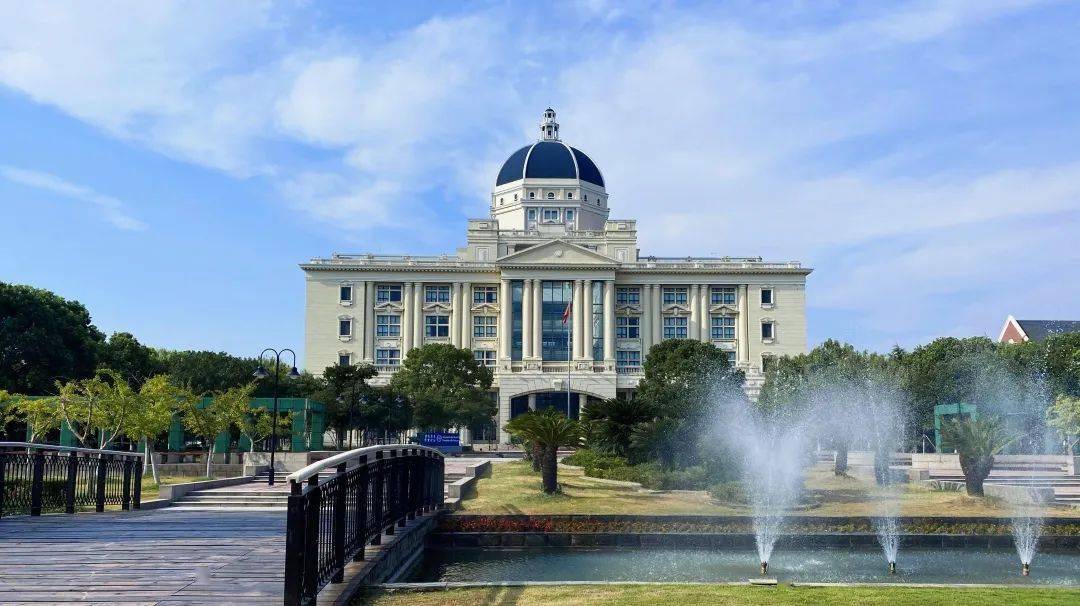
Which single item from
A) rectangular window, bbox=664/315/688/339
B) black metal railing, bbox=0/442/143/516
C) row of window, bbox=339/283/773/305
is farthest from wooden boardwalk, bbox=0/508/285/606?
rectangular window, bbox=664/315/688/339

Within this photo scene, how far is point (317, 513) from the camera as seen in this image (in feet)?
30.7

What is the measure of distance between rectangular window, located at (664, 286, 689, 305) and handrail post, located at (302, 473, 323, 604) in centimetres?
7903

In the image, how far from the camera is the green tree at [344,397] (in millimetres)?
54294

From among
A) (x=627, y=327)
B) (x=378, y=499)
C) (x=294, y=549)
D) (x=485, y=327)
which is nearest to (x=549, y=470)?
(x=378, y=499)

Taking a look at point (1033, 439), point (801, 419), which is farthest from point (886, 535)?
point (1033, 439)

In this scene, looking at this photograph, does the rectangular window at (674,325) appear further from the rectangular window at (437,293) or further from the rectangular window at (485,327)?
the rectangular window at (437,293)

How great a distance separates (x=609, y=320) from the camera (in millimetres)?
83750

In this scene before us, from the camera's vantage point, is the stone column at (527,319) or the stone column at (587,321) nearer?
the stone column at (527,319)

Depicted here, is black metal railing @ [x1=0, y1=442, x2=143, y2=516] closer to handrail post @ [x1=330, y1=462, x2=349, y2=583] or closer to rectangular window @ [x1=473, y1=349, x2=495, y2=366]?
handrail post @ [x1=330, y1=462, x2=349, y2=583]

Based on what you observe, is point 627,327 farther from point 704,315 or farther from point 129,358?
point 129,358

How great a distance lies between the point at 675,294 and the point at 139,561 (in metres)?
78.1

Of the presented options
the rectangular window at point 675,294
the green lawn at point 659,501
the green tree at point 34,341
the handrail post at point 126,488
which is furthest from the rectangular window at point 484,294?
the handrail post at point 126,488

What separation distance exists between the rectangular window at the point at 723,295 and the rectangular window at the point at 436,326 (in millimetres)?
25352

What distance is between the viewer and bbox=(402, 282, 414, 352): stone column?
8612 cm
